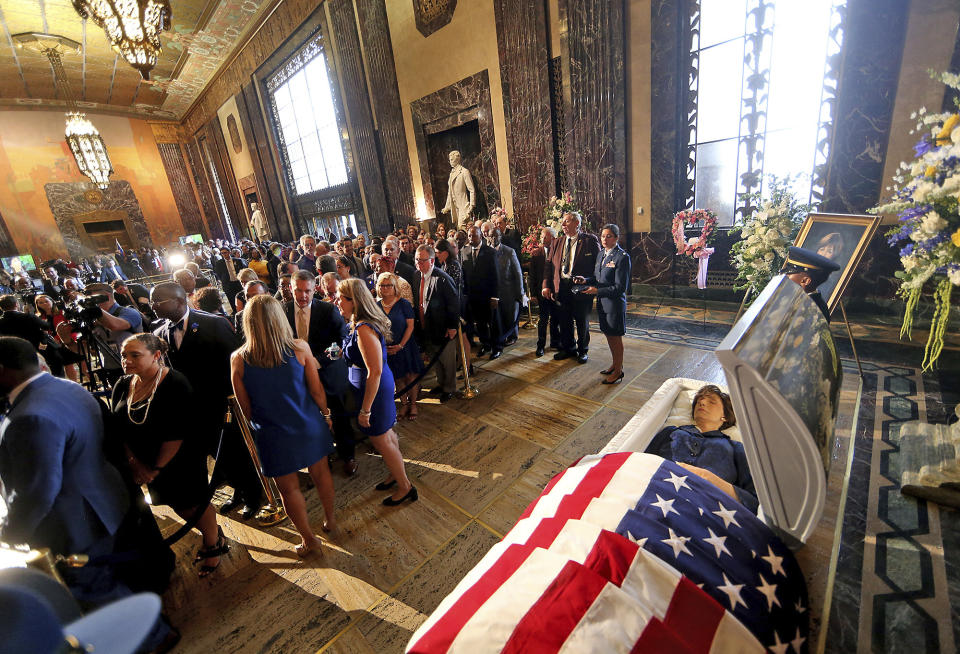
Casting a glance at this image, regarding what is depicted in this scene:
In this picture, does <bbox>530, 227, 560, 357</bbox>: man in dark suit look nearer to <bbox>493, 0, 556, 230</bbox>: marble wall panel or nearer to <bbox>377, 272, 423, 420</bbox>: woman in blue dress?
<bbox>377, 272, 423, 420</bbox>: woman in blue dress

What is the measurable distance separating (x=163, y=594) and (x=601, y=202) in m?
7.23

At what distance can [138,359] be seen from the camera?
1.99 metres

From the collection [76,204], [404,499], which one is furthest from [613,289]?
[76,204]

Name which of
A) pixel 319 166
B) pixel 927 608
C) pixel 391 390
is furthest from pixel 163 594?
pixel 319 166

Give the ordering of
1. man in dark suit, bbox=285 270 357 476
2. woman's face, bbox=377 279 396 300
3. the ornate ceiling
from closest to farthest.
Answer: man in dark suit, bbox=285 270 357 476, woman's face, bbox=377 279 396 300, the ornate ceiling

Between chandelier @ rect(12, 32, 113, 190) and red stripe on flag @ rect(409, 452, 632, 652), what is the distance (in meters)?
15.9

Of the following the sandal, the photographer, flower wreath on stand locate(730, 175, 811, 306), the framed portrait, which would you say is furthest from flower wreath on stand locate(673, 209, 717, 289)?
the photographer

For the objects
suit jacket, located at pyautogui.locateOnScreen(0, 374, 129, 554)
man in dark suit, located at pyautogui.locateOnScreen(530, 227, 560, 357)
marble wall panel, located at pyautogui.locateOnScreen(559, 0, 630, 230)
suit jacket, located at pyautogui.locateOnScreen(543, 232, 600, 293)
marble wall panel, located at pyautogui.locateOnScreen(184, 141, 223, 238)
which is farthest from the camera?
marble wall panel, located at pyautogui.locateOnScreen(184, 141, 223, 238)

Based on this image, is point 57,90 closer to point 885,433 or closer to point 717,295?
point 717,295

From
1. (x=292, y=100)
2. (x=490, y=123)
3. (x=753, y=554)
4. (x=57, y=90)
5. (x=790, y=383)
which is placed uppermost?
(x=57, y=90)

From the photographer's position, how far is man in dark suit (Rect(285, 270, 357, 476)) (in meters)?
3.14

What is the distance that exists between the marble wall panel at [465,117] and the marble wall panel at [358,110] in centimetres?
184

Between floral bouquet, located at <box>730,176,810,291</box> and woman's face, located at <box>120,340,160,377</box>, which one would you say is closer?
woman's face, located at <box>120,340,160,377</box>

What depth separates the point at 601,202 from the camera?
6875 millimetres
